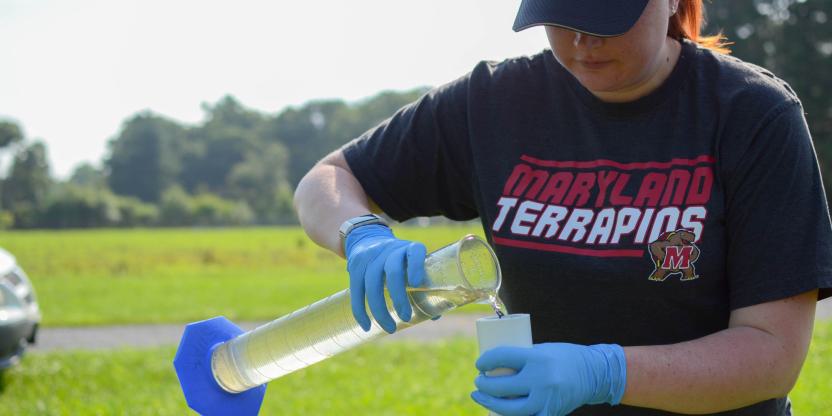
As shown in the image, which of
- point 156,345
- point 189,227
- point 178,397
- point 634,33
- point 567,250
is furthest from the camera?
point 189,227

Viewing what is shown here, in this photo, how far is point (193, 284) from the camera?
18.5 meters

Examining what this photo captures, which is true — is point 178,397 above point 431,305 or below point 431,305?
below

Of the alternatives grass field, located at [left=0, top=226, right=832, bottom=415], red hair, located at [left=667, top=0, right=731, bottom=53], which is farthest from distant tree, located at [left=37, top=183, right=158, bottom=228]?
red hair, located at [left=667, top=0, right=731, bottom=53]

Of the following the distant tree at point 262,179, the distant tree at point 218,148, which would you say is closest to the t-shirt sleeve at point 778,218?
the distant tree at point 262,179

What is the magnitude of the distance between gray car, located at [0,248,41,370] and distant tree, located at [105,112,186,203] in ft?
297

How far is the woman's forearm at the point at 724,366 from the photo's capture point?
1.66 meters

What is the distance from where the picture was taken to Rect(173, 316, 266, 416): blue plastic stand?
204 centimetres

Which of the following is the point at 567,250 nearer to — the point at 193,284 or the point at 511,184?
the point at 511,184

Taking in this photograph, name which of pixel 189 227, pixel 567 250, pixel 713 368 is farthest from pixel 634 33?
pixel 189 227

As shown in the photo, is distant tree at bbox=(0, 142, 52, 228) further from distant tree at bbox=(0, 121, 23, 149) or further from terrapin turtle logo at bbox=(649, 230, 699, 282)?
terrapin turtle logo at bbox=(649, 230, 699, 282)

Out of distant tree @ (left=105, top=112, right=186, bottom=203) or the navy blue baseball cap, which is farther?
distant tree @ (left=105, top=112, right=186, bottom=203)

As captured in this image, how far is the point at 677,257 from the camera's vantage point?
74.7 inches

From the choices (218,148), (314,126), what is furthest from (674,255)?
(218,148)

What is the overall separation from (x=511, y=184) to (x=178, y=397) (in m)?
5.04
